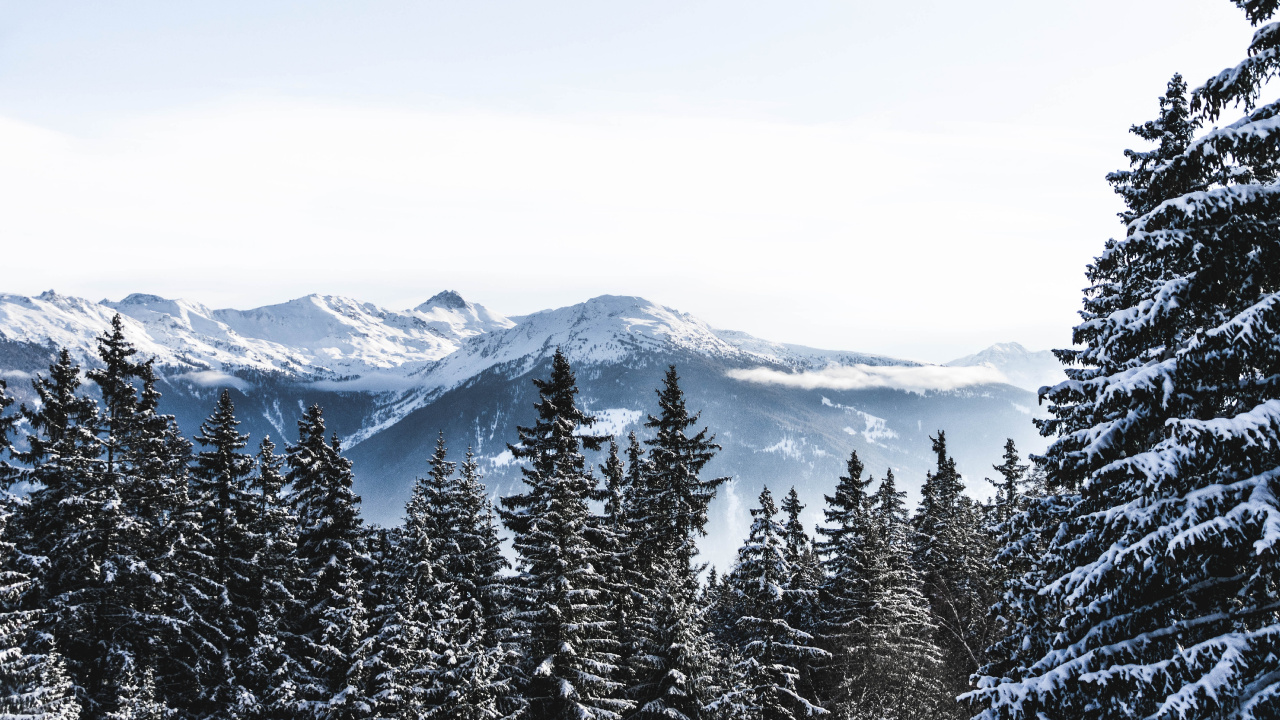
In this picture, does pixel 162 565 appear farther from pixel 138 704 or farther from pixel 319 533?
pixel 138 704

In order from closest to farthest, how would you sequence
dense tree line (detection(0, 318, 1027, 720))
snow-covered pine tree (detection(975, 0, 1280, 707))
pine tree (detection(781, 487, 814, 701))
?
1. snow-covered pine tree (detection(975, 0, 1280, 707))
2. dense tree line (detection(0, 318, 1027, 720))
3. pine tree (detection(781, 487, 814, 701))

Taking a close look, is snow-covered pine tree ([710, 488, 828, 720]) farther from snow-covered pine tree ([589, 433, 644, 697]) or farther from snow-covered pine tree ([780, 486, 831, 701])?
snow-covered pine tree ([589, 433, 644, 697])

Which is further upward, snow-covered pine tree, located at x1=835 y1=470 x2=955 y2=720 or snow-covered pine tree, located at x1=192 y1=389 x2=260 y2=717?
snow-covered pine tree, located at x1=192 y1=389 x2=260 y2=717

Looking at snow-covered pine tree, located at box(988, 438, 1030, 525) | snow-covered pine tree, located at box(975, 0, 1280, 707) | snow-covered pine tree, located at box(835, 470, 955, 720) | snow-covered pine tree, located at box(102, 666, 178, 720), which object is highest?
snow-covered pine tree, located at box(975, 0, 1280, 707)

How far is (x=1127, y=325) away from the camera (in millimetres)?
9805

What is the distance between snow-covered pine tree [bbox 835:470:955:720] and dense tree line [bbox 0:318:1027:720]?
133 millimetres

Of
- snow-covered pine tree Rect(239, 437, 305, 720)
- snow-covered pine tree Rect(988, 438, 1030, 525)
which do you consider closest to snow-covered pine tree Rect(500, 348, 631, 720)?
snow-covered pine tree Rect(239, 437, 305, 720)

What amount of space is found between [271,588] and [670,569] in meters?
18.2

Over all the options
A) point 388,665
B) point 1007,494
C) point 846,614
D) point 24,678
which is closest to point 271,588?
point 24,678

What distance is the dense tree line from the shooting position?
25.2m

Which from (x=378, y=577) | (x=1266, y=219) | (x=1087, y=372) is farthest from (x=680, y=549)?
(x=1266, y=219)

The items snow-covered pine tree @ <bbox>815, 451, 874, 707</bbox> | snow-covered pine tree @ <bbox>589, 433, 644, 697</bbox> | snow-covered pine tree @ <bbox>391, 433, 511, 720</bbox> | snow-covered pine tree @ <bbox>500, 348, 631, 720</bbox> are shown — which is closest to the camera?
snow-covered pine tree @ <bbox>391, 433, 511, 720</bbox>

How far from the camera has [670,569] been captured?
28781 mm

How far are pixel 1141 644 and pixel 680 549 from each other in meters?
23.9
